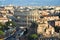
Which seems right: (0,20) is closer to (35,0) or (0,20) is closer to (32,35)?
(32,35)

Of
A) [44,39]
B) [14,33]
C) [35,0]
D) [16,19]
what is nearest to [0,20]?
[16,19]

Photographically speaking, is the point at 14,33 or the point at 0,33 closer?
the point at 0,33

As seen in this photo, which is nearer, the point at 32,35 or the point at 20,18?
the point at 32,35

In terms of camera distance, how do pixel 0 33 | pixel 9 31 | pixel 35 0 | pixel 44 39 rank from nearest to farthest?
pixel 44 39 < pixel 0 33 < pixel 9 31 < pixel 35 0

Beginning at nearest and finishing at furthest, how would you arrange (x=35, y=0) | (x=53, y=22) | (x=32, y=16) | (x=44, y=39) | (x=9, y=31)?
(x=44, y=39)
(x=9, y=31)
(x=53, y=22)
(x=32, y=16)
(x=35, y=0)

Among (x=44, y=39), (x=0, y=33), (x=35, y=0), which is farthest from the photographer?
(x=35, y=0)

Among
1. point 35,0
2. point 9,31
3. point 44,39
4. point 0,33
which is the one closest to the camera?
point 44,39

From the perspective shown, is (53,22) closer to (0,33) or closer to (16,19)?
(16,19)

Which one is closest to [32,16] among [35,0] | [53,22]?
[53,22]
